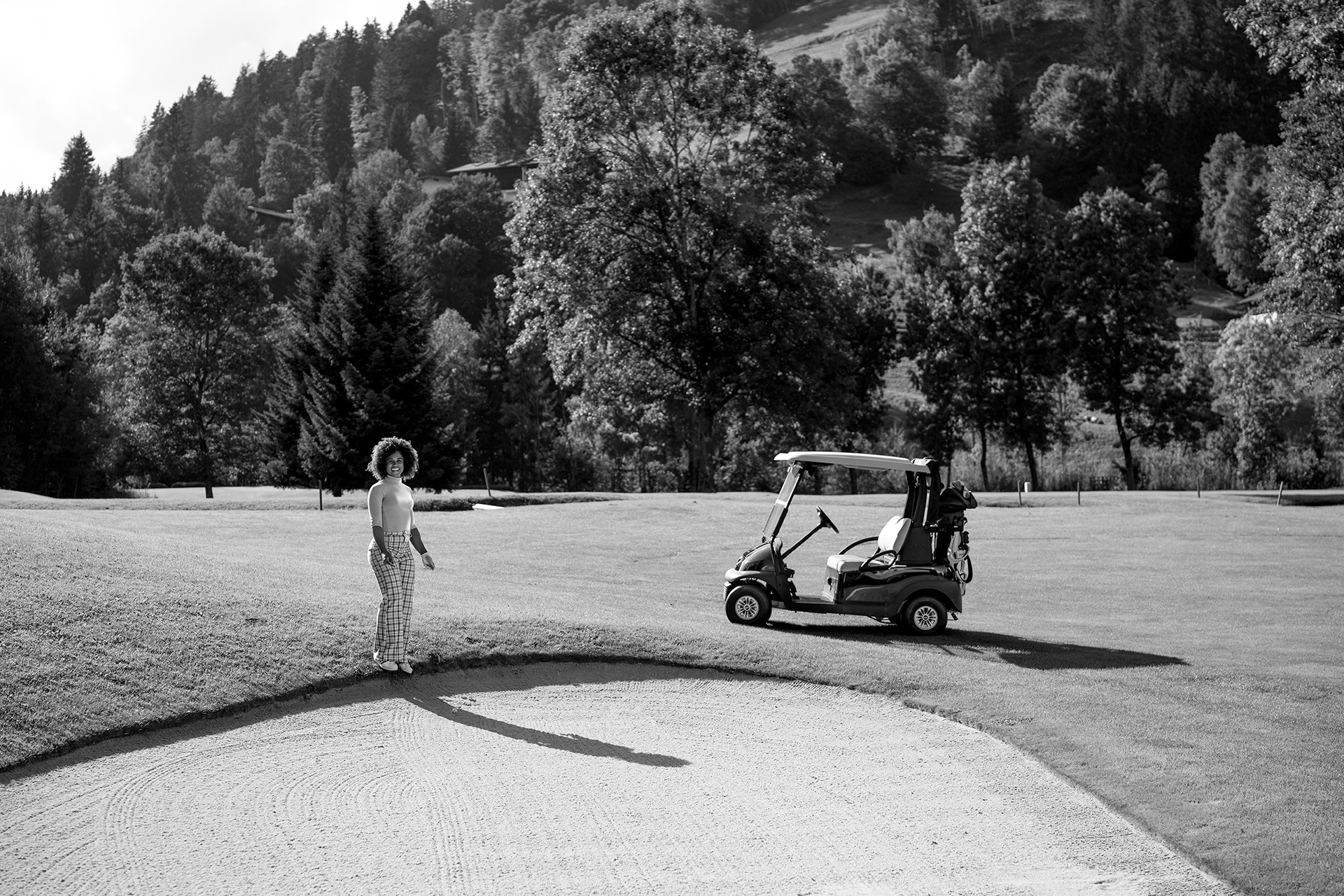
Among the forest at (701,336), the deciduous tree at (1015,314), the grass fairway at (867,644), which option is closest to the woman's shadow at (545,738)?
the grass fairway at (867,644)

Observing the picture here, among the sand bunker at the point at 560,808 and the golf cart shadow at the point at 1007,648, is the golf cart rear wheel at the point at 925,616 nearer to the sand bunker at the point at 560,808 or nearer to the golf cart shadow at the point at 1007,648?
the golf cart shadow at the point at 1007,648

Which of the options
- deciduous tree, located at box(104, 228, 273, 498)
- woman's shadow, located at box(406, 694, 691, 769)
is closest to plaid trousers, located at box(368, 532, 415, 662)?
woman's shadow, located at box(406, 694, 691, 769)

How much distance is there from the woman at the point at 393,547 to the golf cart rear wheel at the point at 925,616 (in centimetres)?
698

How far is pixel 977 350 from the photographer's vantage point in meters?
60.3

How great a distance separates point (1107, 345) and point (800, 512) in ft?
102

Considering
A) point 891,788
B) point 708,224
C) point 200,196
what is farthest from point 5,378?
point 200,196

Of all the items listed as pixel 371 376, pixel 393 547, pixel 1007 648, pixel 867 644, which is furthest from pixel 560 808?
pixel 371 376

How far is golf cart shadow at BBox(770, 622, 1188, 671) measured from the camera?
1513cm

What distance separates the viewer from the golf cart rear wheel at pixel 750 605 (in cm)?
1733

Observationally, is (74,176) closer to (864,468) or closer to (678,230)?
(678,230)

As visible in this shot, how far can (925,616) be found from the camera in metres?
17.0

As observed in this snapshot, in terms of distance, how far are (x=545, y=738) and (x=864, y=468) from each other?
6573 mm

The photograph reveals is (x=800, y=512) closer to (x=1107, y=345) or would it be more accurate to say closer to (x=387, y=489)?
(x=387, y=489)

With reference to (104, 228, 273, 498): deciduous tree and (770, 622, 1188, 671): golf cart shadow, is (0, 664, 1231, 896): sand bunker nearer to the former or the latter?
(770, 622, 1188, 671): golf cart shadow
